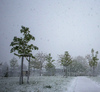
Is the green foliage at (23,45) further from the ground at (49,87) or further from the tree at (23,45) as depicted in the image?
the ground at (49,87)

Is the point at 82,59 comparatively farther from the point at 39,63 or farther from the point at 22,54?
the point at 22,54

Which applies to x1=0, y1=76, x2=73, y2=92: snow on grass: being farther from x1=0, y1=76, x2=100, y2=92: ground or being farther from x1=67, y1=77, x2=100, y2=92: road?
x1=67, y1=77, x2=100, y2=92: road

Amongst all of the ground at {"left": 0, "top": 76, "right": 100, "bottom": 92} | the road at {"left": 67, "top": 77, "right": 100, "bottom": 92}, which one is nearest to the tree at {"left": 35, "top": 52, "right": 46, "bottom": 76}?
the ground at {"left": 0, "top": 76, "right": 100, "bottom": 92}

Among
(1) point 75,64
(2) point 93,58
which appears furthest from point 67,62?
(1) point 75,64

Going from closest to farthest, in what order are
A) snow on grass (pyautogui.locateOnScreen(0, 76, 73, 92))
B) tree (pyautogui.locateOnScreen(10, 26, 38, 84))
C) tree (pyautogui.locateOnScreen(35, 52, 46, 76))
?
snow on grass (pyautogui.locateOnScreen(0, 76, 73, 92))
tree (pyautogui.locateOnScreen(10, 26, 38, 84))
tree (pyautogui.locateOnScreen(35, 52, 46, 76))

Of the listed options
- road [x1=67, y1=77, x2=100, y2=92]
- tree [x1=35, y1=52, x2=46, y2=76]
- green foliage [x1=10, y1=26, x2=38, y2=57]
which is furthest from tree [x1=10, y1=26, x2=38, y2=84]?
tree [x1=35, y1=52, x2=46, y2=76]

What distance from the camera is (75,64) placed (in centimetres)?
5253

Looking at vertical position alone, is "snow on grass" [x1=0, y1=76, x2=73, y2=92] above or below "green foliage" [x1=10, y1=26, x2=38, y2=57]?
below

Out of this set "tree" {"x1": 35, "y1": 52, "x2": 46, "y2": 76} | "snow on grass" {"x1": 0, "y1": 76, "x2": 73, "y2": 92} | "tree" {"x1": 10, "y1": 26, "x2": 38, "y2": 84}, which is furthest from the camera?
"tree" {"x1": 35, "y1": 52, "x2": 46, "y2": 76}

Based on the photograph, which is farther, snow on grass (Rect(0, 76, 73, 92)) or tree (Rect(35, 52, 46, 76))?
tree (Rect(35, 52, 46, 76))

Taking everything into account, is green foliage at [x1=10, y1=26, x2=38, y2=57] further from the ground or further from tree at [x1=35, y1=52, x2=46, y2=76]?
tree at [x1=35, y1=52, x2=46, y2=76]

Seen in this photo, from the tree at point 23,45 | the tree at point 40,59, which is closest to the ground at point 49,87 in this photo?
the tree at point 23,45

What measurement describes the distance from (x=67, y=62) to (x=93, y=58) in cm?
1027

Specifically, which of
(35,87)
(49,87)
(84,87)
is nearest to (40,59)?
(35,87)
